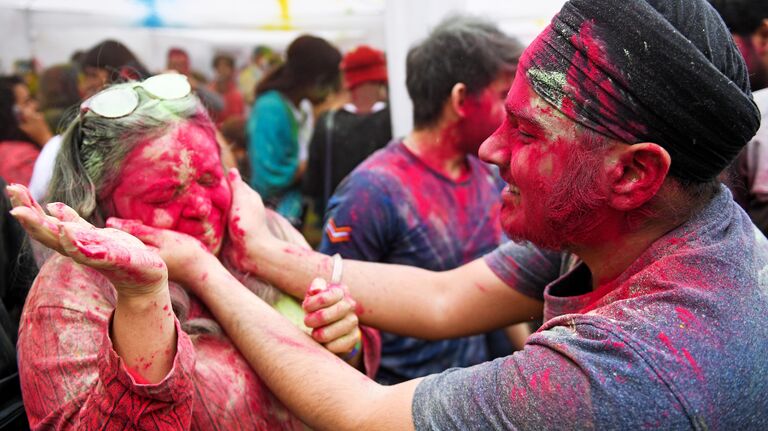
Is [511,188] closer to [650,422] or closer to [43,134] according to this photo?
[650,422]

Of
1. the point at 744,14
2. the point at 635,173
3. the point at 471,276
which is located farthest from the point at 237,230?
the point at 744,14

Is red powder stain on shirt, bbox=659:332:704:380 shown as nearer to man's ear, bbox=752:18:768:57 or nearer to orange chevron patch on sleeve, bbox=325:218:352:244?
orange chevron patch on sleeve, bbox=325:218:352:244

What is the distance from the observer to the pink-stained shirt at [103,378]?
4.64ft

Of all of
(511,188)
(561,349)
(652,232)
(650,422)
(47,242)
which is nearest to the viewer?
(47,242)

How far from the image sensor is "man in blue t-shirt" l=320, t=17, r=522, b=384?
3.03 m

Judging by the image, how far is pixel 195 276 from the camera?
1870mm

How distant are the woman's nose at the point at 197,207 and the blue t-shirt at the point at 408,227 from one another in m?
1.10

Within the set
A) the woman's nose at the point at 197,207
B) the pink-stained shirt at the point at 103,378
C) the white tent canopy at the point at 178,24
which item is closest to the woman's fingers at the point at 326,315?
the pink-stained shirt at the point at 103,378

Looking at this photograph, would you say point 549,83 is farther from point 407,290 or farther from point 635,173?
point 407,290

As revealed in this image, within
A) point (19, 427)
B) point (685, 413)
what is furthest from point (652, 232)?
point (19, 427)

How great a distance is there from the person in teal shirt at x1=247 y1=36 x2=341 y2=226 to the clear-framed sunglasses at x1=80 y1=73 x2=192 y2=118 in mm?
3070

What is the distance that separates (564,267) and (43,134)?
14.5 ft

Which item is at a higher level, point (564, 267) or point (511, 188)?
point (511, 188)

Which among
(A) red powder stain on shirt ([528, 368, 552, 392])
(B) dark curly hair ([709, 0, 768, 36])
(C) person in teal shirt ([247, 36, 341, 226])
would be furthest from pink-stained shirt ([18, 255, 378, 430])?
(C) person in teal shirt ([247, 36, 341, 226])
